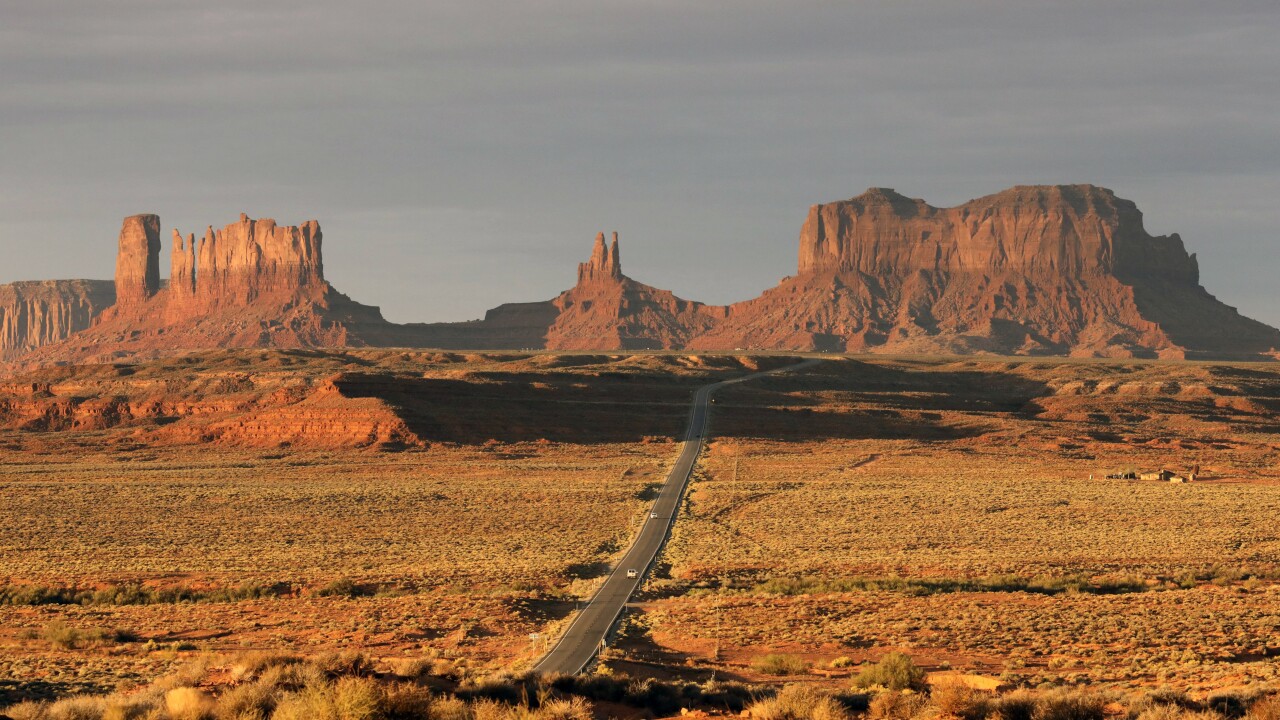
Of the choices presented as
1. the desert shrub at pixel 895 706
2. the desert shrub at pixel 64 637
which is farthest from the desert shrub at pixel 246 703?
the desert shrub at pixel 64 637

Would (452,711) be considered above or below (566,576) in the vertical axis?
above

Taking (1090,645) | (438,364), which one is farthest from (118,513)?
(438,364)

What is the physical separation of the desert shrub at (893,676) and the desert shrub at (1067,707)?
4589mm

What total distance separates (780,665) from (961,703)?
904 centimetres

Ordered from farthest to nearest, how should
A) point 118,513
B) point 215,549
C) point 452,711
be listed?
1. point 118,513
2. point 215,549
3. point 452,711

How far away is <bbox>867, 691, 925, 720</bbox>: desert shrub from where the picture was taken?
18.7 meters

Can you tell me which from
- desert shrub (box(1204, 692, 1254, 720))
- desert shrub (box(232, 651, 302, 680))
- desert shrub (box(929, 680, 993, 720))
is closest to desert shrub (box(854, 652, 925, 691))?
desert shrub (box(929, 680, 993, 720))

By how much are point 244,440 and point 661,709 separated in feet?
280

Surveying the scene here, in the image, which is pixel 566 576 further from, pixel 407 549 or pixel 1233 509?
pixel 1233 509

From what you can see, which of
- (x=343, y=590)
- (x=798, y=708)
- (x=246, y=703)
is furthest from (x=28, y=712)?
(x=343, y=590)

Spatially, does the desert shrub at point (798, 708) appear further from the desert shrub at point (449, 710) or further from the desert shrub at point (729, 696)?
the desert shrub at point (449, 710)

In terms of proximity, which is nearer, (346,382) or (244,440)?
(244,440)

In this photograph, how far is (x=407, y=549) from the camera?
4881cm

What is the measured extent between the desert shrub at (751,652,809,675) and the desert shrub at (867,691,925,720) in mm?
6884
